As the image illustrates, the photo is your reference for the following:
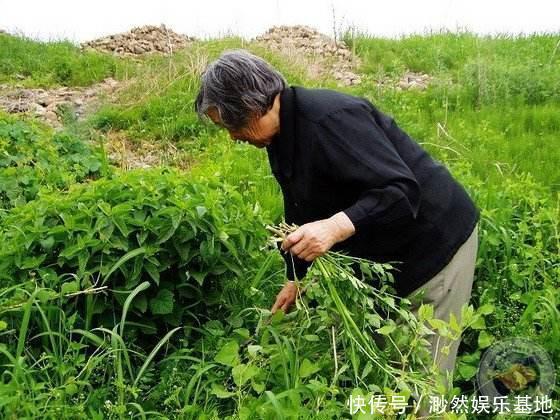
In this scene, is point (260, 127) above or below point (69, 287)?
above

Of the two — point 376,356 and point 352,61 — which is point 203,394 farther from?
point 352,61

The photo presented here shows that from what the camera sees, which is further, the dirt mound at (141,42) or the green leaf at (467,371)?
the dirt mound at (141,42)

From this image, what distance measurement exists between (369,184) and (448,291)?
2.05ft

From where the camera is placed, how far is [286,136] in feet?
8.62

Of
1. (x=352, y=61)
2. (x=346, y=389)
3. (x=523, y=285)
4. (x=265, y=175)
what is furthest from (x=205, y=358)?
(x=352, y=61)

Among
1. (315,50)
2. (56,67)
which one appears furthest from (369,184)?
(56,67)

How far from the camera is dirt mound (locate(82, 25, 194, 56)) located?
988cm

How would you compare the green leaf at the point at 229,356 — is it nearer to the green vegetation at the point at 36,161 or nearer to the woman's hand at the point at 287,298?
the woman's hand at the point at 287,298

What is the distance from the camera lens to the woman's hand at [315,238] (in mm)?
2367

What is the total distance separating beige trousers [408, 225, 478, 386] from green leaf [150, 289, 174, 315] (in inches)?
35.9

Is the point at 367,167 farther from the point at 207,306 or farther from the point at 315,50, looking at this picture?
the point at 315,50

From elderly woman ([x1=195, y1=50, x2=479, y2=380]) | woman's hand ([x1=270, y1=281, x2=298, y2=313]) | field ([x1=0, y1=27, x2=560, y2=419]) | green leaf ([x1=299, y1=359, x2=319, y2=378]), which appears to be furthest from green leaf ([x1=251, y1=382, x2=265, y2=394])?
woman's hand ([x1=270, y1=281, x2=298, y2=313])

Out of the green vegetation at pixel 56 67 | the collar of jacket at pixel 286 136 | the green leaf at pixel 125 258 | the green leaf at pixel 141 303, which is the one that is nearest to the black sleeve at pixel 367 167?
the collar of jacket at pixel 286 136

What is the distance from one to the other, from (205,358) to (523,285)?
1506mm
